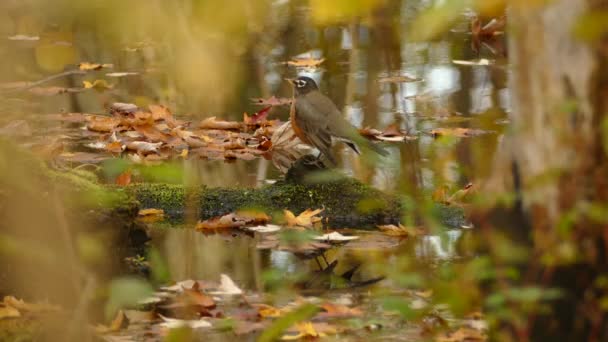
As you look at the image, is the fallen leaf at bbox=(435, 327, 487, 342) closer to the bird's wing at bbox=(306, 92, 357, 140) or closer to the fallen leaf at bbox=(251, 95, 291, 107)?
the bird's wing at bbox=(306, 92, 357, 140)

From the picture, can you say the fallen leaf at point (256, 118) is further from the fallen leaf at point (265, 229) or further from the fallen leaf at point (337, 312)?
the fallen leaf at point (337, 312)

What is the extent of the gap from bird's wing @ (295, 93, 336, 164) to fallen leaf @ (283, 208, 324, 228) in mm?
546

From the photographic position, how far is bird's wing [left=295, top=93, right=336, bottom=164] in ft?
22.5

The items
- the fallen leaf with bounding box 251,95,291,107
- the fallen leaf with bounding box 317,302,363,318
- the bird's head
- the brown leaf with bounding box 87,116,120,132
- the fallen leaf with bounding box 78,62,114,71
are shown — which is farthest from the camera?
the fallen leaf with bounding box 78,62,114,71

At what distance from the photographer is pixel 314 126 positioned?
22.7 ft

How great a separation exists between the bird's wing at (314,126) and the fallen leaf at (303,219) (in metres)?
0.55

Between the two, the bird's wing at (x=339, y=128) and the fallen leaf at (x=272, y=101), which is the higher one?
the bird's wing at (x=339, y=128)

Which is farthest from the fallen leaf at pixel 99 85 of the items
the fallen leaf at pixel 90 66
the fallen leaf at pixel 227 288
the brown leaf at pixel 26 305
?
the brown leaf at pixel 26 305

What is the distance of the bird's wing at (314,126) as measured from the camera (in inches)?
270

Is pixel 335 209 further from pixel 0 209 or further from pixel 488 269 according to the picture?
pixel 488 269

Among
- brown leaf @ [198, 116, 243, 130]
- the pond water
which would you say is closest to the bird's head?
the pond water

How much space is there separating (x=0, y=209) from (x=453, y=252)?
7.07 ft

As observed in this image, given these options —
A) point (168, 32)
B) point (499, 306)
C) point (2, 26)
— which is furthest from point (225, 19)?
point (499, 306)

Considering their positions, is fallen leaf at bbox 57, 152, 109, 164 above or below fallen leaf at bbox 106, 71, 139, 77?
below
